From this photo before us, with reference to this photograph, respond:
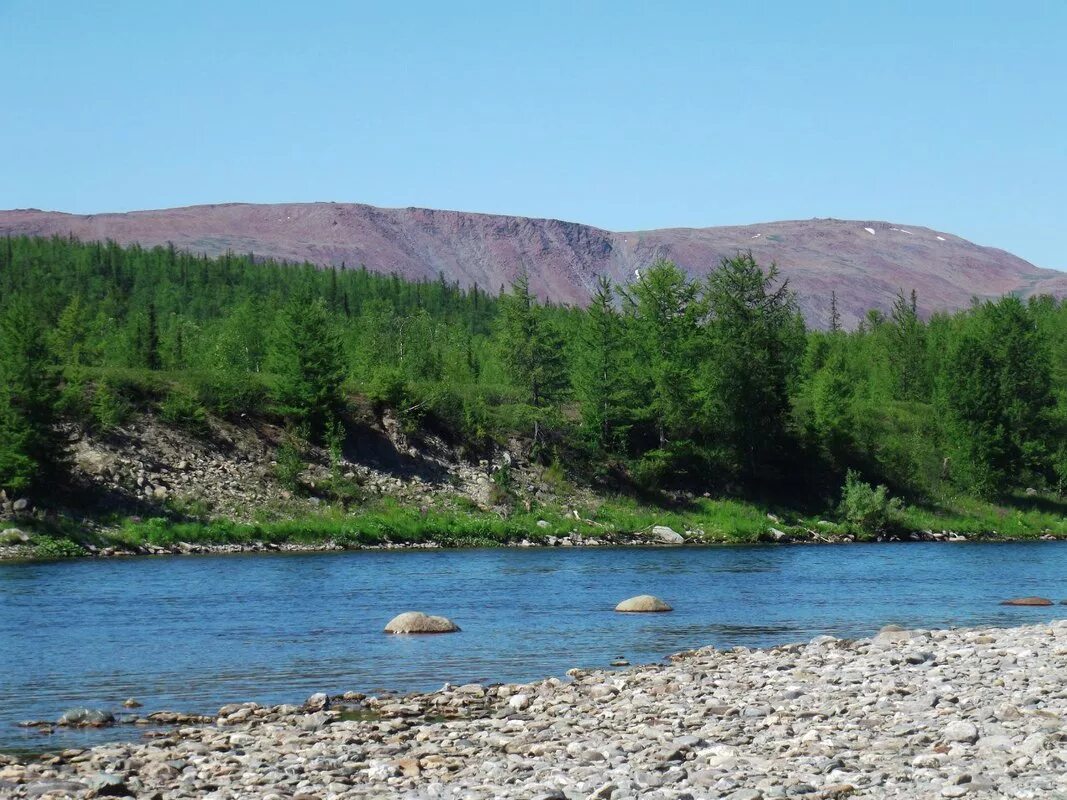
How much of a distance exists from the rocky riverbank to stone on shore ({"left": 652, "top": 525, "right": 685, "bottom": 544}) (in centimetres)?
4254

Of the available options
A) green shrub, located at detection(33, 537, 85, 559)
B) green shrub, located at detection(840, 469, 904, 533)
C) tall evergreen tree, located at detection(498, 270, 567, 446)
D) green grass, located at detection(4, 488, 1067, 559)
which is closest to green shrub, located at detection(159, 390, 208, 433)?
green grass, located at detection(4, 488, 1067, 559)

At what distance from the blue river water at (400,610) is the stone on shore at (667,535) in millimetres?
8310

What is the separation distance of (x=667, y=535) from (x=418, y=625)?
37065mm

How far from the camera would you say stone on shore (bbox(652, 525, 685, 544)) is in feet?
212

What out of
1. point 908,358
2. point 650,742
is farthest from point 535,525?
point 908,358

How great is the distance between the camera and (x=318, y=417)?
67.2m

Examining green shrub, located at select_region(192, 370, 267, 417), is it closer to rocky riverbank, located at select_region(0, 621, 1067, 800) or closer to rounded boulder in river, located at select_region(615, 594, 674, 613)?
rounded boulder in river, located at select_region(615, 594, 674, 613)

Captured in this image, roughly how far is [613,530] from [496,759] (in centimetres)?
4900

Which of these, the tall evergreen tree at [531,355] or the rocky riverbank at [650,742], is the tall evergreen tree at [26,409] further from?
the rocky riverbank at [650,742]

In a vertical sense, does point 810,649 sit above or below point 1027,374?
below

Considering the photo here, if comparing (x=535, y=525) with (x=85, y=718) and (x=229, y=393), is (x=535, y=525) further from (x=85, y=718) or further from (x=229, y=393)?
(x=85, y=718)

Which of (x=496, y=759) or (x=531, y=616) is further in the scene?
(x=531, y=616)

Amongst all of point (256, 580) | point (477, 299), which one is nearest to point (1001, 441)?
point (256, 580)

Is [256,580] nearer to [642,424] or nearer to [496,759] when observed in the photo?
[496,759]
